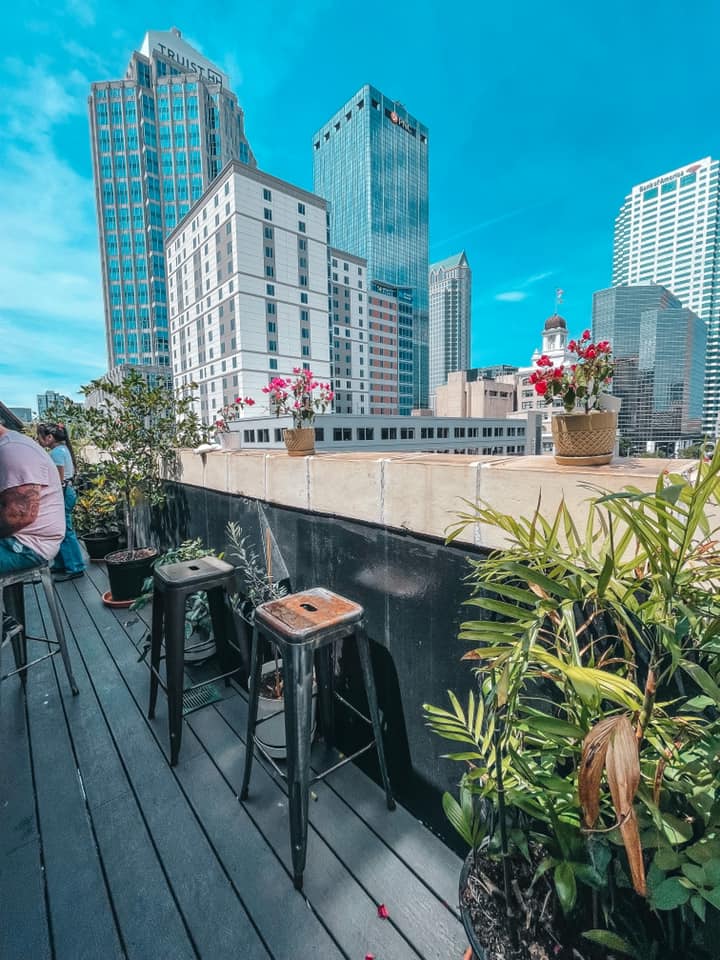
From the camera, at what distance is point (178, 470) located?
11.3 feet

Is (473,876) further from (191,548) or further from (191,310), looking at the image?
(191,310)

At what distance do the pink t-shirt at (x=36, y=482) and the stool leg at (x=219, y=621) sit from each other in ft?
2.87

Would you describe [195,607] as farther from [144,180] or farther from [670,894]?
[144,180]

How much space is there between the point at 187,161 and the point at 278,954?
6977cm

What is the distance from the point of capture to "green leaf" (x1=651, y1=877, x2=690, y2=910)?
0.64m

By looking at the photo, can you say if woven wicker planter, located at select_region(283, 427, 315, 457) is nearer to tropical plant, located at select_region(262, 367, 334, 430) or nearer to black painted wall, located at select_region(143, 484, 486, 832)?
tropical plant, located at select_region(262, 367, 334, 430)

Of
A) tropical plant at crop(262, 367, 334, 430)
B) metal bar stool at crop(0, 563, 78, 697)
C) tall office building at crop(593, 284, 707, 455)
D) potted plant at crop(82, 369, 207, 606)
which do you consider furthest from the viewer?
tall office building at crop(593, 284, 707, 455)

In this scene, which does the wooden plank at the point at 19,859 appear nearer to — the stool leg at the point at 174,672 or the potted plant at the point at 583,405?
the stool leg at the point at 174,672

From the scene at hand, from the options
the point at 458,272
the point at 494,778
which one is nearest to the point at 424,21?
the point at 494,778

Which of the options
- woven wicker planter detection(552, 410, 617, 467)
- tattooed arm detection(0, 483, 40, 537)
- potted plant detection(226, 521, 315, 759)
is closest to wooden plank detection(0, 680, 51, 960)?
potted plant detection(226, 521, 315, 759)

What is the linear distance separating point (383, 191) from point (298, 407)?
9687 centimetres

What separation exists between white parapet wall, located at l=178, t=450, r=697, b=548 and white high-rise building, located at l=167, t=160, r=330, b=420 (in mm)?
29546

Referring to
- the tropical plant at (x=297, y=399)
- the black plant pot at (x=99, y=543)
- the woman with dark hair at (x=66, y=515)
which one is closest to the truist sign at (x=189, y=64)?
the woman with dark hair at (x=66, y=515)

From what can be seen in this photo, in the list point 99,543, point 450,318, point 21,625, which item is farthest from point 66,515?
point 450,318
